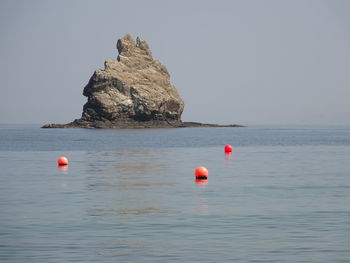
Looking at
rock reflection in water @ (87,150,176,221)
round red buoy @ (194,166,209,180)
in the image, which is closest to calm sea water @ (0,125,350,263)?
rock reflection in water @ (87,150,176,221)

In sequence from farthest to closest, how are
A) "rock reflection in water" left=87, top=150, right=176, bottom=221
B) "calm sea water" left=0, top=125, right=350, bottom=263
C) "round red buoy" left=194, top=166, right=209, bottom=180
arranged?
"round red buoy" left=194, top=166, right=209, bottom=180 → "rock reflection in water" left=87, top=150, right=176, bottom=221 → "calm sea water" left=0, top=125, right=350, bottom=263

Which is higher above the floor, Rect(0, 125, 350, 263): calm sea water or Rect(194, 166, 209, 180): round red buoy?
Rect(194, 166, 209, 180): round red buoy

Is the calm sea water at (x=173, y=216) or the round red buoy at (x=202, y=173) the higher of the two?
the round red buoy at (x=202, y=173)

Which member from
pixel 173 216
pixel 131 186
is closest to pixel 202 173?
pixel 131 186

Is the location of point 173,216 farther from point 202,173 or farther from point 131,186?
point 202,173

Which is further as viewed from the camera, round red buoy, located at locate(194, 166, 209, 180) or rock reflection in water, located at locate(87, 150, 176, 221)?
round red buoy, located at locate(194, 166, 209, 180)

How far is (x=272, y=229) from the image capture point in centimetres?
2683

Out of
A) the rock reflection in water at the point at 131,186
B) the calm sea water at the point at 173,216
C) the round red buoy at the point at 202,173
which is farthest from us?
the round red buoy at the point at 202,173

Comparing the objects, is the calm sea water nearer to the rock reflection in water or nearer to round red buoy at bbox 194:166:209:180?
the rock reflection in water

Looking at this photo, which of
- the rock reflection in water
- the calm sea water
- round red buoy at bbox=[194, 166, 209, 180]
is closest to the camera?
the calm sea water

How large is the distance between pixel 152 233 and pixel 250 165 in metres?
37.3

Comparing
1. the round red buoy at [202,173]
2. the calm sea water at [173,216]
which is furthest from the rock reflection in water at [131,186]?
the round red buoy at [202,173]

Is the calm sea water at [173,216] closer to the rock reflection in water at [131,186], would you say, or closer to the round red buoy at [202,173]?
the rock reflection in water at [131,186]

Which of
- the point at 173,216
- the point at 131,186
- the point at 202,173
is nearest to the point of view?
the point at 173,216
